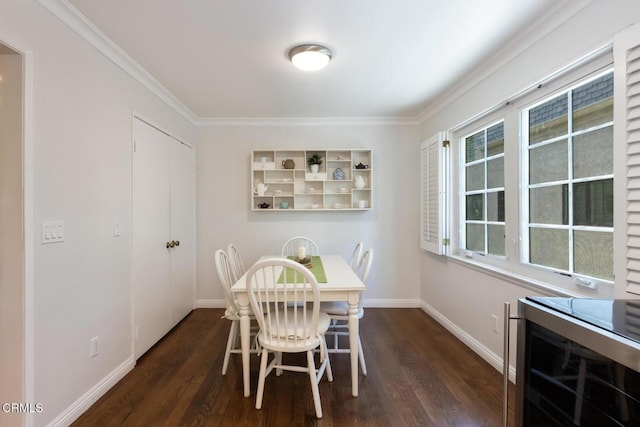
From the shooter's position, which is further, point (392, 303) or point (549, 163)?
point (392, 303)

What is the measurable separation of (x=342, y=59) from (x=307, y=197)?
6.22 ft

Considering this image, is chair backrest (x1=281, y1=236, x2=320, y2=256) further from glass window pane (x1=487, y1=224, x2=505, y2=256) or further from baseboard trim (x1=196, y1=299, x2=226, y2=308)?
glass window pane (x1=487, y1=224, x2=505, y2=256)

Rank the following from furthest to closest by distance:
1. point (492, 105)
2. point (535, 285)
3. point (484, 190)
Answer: point (484, 190)
point (492, 105)
point (535, 285)

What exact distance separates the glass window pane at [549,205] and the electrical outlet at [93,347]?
3133mm

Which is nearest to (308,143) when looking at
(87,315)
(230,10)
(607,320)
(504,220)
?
(230,10)

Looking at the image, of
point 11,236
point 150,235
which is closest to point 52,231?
point 11,236

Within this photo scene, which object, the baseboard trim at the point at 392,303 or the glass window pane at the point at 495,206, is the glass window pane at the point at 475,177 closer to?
the glass window pane at the point at 495,206

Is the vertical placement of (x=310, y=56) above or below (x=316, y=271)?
above

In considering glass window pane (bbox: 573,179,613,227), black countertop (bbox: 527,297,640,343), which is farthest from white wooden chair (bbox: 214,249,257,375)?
glass window pane (bbox: 573,179,613,227)

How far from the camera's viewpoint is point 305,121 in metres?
3.86

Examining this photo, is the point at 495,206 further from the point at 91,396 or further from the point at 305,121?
the point at 91,396

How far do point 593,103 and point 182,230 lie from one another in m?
3.69

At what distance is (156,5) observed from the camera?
1712 mm

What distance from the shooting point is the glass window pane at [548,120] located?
187cm
